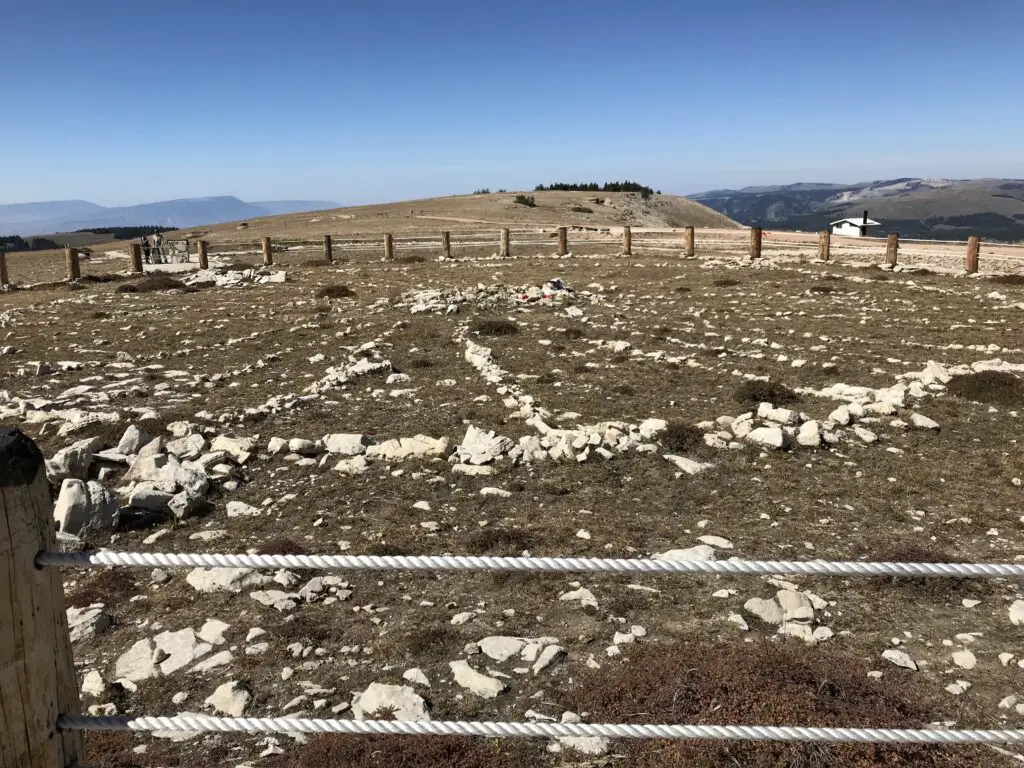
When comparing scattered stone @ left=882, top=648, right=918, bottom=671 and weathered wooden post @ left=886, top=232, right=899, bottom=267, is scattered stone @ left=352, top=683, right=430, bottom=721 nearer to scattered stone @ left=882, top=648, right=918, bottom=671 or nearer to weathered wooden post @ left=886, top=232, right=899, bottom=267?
scattered stone @ left=882, top=648, right=918, bottom=671

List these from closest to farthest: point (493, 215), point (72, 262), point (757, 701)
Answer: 1. point (757, 701)
2. point (72, 262)
3. point (493, 215)

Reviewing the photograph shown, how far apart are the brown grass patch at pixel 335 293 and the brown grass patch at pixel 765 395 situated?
54.3 feet

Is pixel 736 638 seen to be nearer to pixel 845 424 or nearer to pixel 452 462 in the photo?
pixel 452 462

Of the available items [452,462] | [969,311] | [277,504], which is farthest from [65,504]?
[969,311]

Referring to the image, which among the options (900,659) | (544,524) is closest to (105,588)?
(544,524)

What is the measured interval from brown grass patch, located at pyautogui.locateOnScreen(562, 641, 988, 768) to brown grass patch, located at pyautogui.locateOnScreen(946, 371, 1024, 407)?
8013 millimetres

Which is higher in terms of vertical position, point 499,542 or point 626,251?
point 626,251

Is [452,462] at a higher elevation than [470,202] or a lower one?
lower

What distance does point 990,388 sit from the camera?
1116cm

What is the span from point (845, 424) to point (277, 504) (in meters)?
7.69

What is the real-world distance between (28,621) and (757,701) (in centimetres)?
386

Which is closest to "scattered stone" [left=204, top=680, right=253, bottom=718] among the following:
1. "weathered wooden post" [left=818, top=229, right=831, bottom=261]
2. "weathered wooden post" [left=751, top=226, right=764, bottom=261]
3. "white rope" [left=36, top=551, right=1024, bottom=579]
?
"white rope" [left=36, top=551, right=1024, bottom=579]

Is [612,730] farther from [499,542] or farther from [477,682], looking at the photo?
[499,542]

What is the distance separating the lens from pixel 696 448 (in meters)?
9.31
